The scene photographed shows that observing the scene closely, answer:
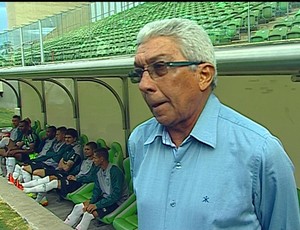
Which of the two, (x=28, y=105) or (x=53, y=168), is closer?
(x=53, y=168)

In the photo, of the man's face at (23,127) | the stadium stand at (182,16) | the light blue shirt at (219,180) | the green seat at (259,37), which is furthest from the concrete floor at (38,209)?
the light blue shirt at (219,180)

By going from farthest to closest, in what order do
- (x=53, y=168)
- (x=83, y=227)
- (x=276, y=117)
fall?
(x=53, y=168) → (x=83, y=227) → (x=276, y=117)

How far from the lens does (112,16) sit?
12.8 m

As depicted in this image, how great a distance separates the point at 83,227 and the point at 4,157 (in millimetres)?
4709

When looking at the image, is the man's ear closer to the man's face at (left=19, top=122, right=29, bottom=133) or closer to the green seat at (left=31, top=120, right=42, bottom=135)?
the man's face at (left=19, top=122, right=29, bottom=133)

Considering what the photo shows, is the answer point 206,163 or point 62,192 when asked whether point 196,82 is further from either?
point 62,192

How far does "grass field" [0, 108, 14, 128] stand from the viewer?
17.5 metres

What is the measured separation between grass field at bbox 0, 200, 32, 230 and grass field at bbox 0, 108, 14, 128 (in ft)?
39.4

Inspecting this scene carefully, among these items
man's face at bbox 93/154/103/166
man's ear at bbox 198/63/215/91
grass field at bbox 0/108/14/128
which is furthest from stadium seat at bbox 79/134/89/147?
grass field at bbox 0/108/14/128

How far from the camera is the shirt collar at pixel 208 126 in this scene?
1.34 meters

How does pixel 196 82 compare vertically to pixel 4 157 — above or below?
above

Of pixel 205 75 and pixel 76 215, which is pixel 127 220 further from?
pixel 205 75

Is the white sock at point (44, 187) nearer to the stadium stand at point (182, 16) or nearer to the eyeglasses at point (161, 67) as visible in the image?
the stadium stand at point (182, 16)

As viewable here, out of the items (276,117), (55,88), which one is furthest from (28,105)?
(276,117)
